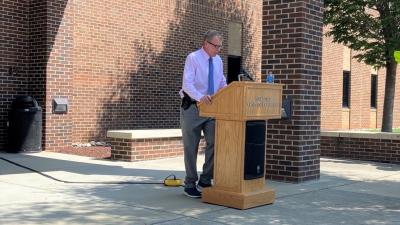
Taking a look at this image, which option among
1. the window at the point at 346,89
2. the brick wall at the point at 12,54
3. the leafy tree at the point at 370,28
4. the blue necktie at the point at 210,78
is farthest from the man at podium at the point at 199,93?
the window at the point at 346,89

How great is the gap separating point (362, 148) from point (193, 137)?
6.10 meters

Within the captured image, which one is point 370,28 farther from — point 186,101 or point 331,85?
point 186,101

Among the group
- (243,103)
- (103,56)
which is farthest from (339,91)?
(243,103)

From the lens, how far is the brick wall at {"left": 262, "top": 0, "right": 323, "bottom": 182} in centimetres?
834

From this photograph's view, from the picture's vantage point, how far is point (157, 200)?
671 cm

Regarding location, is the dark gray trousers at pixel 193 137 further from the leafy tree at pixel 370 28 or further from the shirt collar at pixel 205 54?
the leafy tree at pixel 370 28

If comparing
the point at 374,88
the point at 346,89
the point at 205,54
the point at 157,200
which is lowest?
the point at 157,200

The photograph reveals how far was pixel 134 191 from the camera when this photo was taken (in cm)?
730

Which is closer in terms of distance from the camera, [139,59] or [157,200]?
[157,200]

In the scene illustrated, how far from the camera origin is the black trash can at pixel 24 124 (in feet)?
38.1

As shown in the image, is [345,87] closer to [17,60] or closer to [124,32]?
[124,32]

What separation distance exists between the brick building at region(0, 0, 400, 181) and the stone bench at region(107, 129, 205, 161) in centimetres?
215

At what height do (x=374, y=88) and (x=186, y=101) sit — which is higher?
(x=374, y=88)

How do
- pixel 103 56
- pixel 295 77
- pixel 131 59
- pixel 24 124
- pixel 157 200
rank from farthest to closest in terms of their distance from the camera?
pixel 131 59, pixel 103 56, pixel 24 124, pixel 295 77, pixel 157 200
